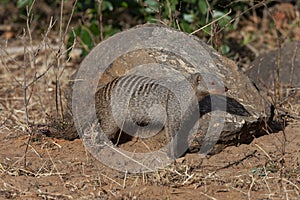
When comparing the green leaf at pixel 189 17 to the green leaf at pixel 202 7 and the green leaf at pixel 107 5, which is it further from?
the green leaf at pixel 107 5

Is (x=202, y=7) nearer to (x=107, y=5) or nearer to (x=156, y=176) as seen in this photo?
(x=107, y=5)

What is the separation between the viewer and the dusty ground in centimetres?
291

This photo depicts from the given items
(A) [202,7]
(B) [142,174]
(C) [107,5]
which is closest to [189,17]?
(A) [202,7]

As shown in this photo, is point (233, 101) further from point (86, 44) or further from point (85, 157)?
point (86, 44)

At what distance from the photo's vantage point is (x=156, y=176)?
3053 mm

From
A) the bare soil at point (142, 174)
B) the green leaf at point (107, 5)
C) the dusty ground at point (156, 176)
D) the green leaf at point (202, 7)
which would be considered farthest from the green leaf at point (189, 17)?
the dusty ground at point (156, 176)

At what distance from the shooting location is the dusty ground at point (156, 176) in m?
2.91

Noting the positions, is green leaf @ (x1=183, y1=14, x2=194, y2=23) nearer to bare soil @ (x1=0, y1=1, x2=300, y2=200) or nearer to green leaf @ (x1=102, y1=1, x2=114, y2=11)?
green leaf @ (x1=102, y1=1, x2=114, y2=11)

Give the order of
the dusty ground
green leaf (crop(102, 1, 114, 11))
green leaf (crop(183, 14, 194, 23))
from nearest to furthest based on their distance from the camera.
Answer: the dusty ground
green leaf (crop(102, 1, 114, 11))
green leaf (crop(183, 14, 194, 23))

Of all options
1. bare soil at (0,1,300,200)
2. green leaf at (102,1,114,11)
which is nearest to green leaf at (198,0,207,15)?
green leaf at (102,1,114,11)

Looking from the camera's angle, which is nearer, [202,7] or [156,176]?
[156,176]

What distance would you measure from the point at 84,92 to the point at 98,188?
91 cm

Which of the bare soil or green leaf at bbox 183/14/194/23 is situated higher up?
green leaf at bbox 183/14/194/23

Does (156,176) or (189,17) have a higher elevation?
(189,17)
